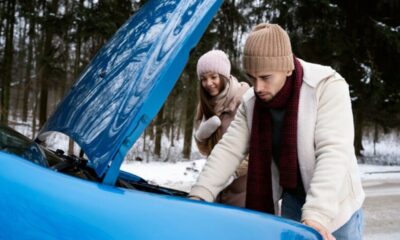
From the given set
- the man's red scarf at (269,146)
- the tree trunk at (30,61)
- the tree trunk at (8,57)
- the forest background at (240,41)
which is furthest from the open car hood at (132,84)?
the tree trunk at (8,57)

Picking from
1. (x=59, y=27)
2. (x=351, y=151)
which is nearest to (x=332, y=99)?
(x=351, y=151)

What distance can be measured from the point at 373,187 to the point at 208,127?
560cm

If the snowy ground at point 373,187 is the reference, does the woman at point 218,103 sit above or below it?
above

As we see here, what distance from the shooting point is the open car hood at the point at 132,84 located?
122 cm

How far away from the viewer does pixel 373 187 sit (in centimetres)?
728

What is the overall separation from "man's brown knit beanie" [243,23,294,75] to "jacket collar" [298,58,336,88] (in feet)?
0.39

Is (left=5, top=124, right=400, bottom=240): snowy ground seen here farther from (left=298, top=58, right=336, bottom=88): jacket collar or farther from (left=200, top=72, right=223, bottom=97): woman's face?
(left=298, top=58, right=336, bottom=88): jacket collar

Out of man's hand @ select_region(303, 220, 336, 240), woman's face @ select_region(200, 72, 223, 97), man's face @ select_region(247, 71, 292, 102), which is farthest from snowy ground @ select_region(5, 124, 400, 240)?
man's hand @ select_region(303, 220, 336, 240)

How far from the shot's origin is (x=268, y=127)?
5.71ft

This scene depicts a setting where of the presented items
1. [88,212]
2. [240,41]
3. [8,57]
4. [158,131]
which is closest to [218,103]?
[88,212]

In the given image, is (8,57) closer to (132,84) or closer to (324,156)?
(132,84)

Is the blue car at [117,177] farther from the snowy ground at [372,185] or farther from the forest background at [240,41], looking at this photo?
the forest background at [240,41]

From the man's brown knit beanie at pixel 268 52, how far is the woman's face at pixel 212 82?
1.05 m

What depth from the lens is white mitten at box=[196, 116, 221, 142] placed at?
2.71 meters
